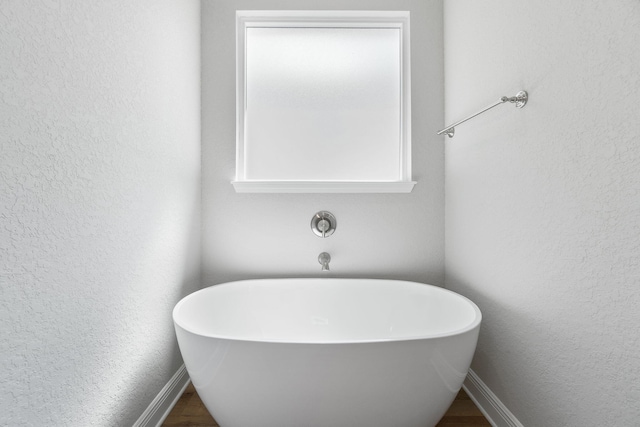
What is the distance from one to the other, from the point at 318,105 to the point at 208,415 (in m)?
1.69

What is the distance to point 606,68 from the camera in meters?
0.79

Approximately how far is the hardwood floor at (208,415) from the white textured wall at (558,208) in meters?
0.15

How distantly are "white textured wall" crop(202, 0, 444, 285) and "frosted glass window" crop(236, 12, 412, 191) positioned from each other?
0.12 metres

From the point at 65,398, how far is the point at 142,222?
0.58 meters

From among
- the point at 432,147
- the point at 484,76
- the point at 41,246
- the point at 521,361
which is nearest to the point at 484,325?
the point at 521,361

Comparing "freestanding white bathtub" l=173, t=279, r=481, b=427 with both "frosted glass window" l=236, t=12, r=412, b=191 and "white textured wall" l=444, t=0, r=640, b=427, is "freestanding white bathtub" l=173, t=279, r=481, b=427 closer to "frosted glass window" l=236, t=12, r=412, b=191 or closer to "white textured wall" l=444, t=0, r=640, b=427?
"white textured wall" l=444, t=0, r=640, b=427

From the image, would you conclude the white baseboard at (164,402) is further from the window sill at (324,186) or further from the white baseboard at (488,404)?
the white baseboard at (488,404)

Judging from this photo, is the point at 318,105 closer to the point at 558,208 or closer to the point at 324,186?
the point at 324,186

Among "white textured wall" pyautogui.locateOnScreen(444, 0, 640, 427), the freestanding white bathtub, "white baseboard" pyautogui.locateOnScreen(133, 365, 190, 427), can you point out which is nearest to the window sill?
"white textured wall" pyautogui.locateOnScreen(444, 0, 640, 427)

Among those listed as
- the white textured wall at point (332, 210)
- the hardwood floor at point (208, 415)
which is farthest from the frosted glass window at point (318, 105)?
the hardwood floor at point (208, 415)

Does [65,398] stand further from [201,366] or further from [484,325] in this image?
[484,325]

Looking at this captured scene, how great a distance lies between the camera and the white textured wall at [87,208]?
0.68 m

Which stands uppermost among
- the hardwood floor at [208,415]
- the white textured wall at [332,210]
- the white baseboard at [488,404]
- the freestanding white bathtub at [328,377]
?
the white textured wall at [332,210]

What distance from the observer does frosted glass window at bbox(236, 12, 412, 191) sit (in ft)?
6.12
